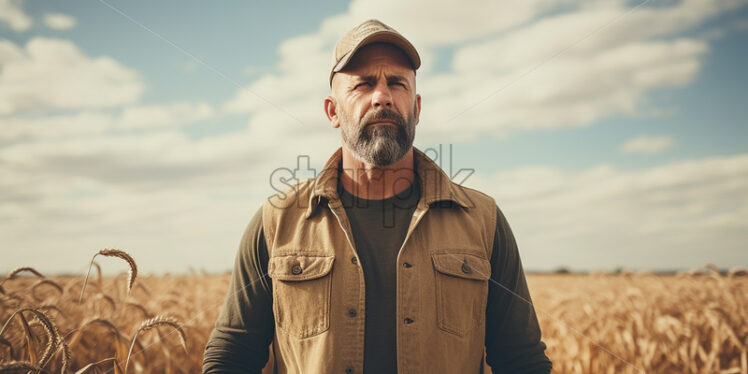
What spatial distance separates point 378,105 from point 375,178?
50 centimetres

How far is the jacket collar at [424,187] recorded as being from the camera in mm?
3033

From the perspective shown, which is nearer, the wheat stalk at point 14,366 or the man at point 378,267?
the wheat stalk at point 14,366

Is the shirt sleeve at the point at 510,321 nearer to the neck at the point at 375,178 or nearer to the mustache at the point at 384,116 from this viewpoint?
the neck at the point at 375,178

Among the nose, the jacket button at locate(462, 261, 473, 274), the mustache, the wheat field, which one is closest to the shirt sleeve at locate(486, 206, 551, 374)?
the jacket button at locate(462, 261, 473, 274)

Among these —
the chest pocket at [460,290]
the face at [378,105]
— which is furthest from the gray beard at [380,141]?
the chest pocket at [460,290]

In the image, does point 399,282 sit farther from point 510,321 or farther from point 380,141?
point 380,141

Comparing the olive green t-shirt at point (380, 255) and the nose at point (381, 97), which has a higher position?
the nose at point (381, 97)

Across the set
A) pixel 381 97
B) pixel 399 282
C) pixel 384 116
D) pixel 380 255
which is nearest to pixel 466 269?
pixel 399 282

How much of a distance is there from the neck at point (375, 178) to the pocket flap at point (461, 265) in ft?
1.83

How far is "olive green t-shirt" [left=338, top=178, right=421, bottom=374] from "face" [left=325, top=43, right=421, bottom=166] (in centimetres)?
29

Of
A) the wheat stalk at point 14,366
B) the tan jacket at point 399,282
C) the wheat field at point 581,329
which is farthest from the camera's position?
the wheat field at point 581,329

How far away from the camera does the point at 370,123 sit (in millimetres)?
3074

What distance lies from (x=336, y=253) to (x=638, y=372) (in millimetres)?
5445

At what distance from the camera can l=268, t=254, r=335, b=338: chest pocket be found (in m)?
2.75
